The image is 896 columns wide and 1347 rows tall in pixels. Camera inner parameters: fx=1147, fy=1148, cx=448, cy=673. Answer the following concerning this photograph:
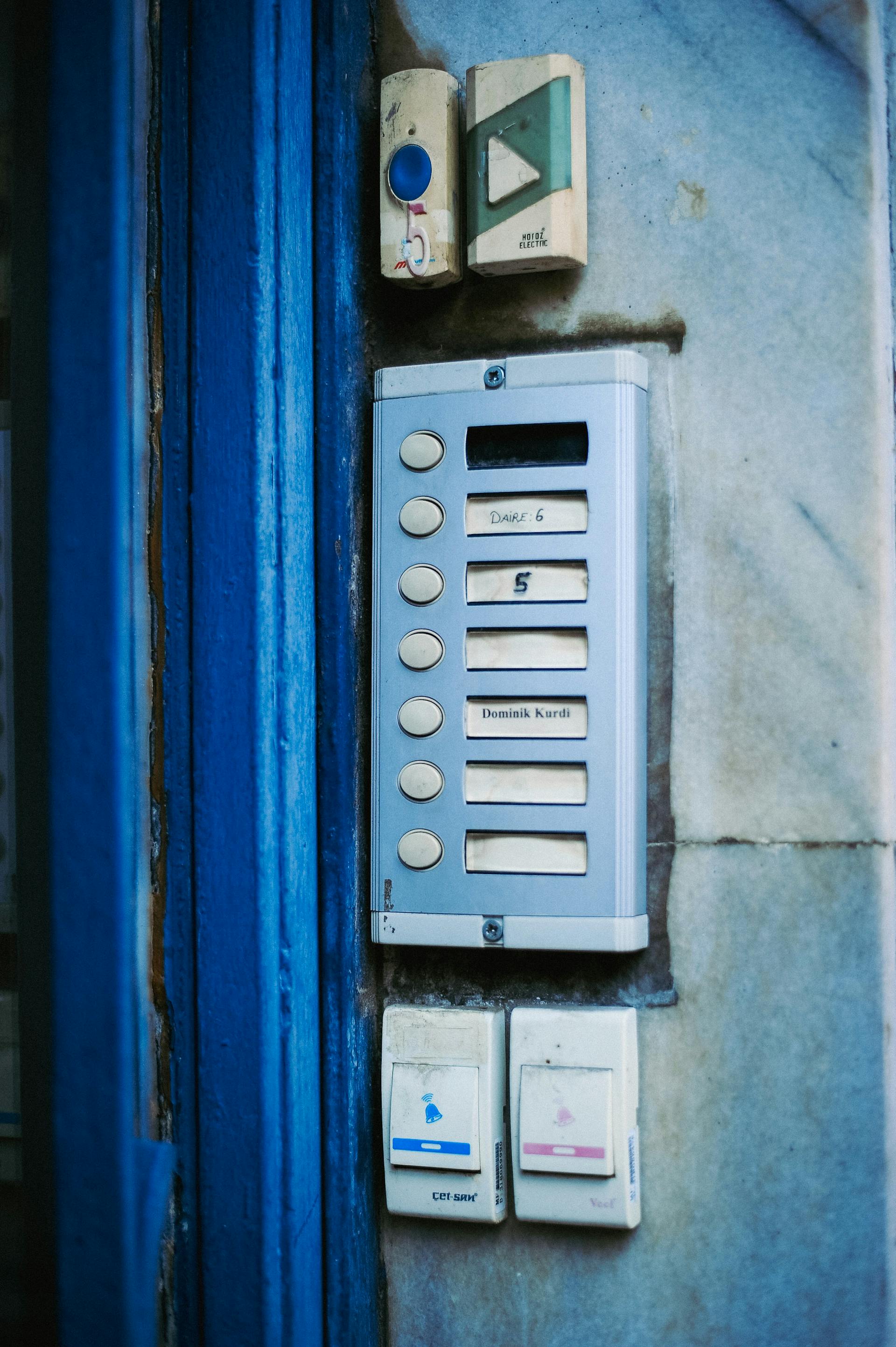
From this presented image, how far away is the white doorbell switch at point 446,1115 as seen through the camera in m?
1.04

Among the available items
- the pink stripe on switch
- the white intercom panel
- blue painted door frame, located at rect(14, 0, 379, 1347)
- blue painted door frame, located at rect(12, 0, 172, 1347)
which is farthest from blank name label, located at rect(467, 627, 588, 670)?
the pink stripe on switch

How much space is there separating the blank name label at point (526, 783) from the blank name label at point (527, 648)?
9cm

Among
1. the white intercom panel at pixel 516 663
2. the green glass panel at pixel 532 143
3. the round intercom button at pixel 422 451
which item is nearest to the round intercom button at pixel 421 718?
the white intercom panel at pixel 516 663

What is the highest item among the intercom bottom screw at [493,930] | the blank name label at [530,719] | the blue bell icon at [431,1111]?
the blank name label at [530,719]

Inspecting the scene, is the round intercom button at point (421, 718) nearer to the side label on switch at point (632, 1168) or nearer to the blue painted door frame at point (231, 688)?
the blue painted door frame at point (231, 688)

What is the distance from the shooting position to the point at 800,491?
1.04m

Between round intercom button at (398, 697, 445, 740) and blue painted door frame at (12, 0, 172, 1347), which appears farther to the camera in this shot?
round intercom button at (398, 697, 445, 740)

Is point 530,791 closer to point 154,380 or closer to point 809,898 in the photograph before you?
point 809,898

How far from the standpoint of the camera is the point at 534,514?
1041 mm

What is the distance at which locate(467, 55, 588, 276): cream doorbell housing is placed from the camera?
102cm

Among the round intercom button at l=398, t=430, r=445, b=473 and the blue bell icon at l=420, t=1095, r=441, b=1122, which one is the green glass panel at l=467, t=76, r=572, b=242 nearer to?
the round intercom button at l=398, t=430, r=445, b=473

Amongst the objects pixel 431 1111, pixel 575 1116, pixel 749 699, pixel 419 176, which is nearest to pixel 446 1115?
pixel 431 1111

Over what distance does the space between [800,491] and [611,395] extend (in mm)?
194

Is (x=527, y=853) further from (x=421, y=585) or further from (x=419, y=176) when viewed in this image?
(x=419, y=176)
